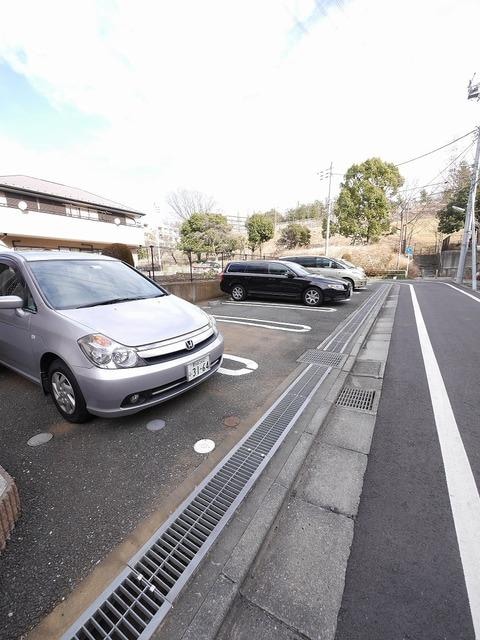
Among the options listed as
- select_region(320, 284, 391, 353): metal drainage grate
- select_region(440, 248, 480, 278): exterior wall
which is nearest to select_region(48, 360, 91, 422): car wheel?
select_region(320, 284, 391, 353): metal drainage grate

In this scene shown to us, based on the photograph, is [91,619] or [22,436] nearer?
[91,619]

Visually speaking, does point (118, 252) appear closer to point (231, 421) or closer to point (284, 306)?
point (284, 306)

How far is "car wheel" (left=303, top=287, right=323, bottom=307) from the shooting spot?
8562 mm

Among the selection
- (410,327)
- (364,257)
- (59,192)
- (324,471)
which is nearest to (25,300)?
(324,471)

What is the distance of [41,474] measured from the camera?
2.04m

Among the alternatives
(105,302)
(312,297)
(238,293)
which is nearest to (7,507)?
(105,302)

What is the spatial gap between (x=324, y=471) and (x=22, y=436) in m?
2.53

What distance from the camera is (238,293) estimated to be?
9789 mm

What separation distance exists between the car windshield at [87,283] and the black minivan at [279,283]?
5876mm

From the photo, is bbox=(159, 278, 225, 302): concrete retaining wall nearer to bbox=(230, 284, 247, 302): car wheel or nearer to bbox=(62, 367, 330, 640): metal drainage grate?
bbox=(230, 284, 247, 302): car wheel

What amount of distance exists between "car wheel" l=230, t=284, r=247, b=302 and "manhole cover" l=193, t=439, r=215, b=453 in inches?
295

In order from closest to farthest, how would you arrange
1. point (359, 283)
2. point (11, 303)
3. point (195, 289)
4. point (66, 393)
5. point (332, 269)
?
1. point (66, 393)
2. point (11, 303)
3. point (195, 289)
4. point (332, 269)
5. point (359, 283)

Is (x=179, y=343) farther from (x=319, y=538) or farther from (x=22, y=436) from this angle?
(x=319, y=538)

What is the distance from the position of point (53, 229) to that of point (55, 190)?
9.46ft
